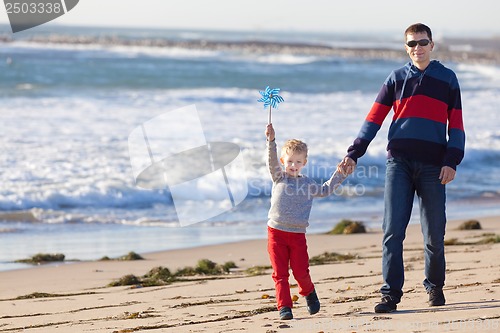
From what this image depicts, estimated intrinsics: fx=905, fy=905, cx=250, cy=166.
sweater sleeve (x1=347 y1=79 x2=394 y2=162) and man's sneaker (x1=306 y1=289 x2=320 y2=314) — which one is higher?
sweater sleeve (x1=347 y1=79 x2=394 y2=162)

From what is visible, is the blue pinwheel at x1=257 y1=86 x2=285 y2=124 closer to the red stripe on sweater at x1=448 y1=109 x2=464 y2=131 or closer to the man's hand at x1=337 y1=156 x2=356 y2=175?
the man's hand at x1=337 y1=156 x2=356 y2=175

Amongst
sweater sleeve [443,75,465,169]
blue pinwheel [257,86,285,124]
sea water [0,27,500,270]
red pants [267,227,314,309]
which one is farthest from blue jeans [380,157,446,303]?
sea water [0,27,500,270]

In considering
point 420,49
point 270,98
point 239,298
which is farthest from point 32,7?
point 420,49

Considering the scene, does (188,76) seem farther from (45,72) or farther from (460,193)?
(460,193)

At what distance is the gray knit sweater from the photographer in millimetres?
5578

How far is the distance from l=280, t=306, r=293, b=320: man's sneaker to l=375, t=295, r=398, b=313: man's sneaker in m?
0.54

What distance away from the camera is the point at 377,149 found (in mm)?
17344

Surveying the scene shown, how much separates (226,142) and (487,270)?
1127cm

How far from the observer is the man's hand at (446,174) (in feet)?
18.1

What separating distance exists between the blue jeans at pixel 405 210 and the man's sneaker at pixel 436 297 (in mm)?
38

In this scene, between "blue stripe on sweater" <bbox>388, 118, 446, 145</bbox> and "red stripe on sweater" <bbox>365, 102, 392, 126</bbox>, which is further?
"red stripe on sweater" <bbox>365, 102, 392, 126</bbox>

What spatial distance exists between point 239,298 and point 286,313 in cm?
107

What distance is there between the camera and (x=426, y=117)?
5.61 metres

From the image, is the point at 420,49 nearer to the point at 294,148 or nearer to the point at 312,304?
the point at 294,148
